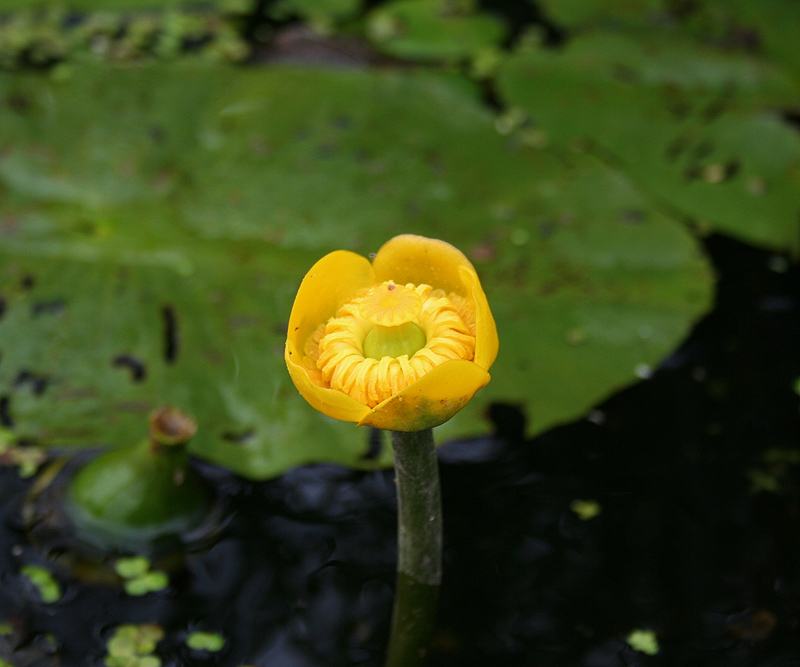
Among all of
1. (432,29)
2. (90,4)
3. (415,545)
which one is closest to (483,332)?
(415,545)

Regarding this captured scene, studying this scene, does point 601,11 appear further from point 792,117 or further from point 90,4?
point 90,4

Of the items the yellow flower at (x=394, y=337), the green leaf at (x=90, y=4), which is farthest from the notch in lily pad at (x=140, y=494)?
the green leaf at (x=90, y=4)

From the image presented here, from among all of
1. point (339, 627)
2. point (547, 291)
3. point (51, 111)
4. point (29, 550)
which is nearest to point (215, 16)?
point (51, 111)

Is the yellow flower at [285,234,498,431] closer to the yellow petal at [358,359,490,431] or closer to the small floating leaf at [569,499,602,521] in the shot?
the yellow petal at [358,359,490,431]

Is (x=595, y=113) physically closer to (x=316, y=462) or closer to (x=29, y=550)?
(x=316, y=462)

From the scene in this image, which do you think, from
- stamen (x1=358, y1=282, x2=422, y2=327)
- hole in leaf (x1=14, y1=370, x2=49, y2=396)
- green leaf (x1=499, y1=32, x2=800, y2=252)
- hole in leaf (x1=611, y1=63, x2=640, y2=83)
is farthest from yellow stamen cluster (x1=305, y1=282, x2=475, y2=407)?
hole in leaf (x1=611, y1=63, x2=640, y2=83)

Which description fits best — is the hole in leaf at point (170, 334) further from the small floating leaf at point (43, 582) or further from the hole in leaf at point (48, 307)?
the small floating leaf at point (43, 582)
